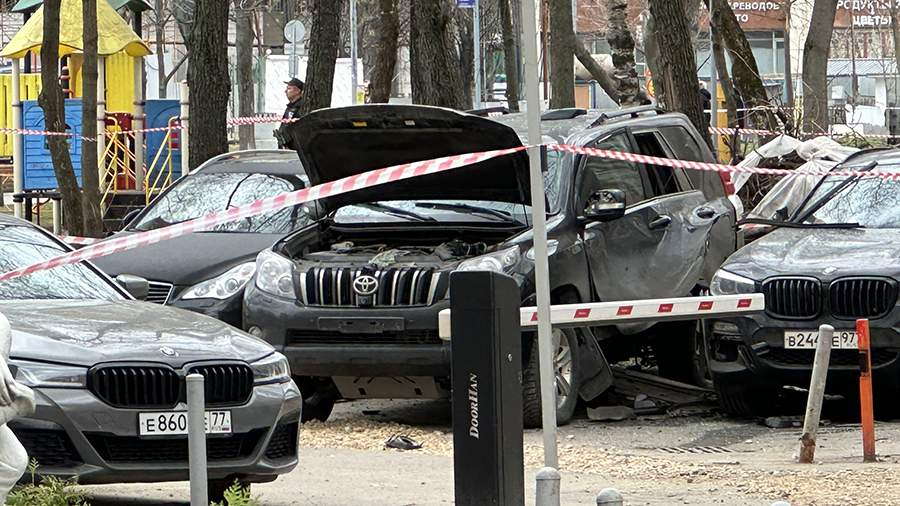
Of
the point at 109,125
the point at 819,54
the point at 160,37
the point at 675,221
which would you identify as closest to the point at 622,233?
the point at 675,221

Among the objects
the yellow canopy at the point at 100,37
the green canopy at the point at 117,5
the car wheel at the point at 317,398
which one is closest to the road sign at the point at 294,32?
the green canopy at the point at 117,5

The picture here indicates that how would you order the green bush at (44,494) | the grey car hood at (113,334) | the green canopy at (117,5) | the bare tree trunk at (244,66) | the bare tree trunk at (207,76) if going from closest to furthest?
the green bush at (44,494) → the grey car hood at (113,334) → the bare tree trunk at (207,76) → the green canopy at (117,5) → the bare tree trunk at (244,66)

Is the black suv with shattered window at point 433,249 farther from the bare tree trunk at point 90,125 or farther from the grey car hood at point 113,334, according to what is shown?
the bare tree trunk at point 90,125

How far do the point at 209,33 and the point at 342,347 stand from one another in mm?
8774

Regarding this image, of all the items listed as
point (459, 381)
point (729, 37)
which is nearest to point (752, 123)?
point (729, 37)

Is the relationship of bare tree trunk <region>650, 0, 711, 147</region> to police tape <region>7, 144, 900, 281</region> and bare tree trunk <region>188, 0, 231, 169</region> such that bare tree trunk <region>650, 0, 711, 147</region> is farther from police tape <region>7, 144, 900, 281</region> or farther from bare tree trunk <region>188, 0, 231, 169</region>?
police tape <region>7, 144, 900, 281</region>

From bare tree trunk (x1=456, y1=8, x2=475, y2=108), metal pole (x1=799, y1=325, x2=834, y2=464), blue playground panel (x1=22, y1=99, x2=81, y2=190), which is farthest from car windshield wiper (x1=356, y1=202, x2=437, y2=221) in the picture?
bare tree trunk (x1=456, y1=8, x2=475, y2=108)

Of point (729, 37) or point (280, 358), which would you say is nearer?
point (280, 358)

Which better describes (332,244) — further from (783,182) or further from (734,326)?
(783,182)

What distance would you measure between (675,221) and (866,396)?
316 centimetres

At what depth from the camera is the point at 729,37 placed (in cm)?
2630

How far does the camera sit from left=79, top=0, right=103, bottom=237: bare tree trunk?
1958cm

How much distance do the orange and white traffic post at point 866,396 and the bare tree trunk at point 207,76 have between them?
10680 millimetres

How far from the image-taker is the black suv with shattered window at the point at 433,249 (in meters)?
10.9
